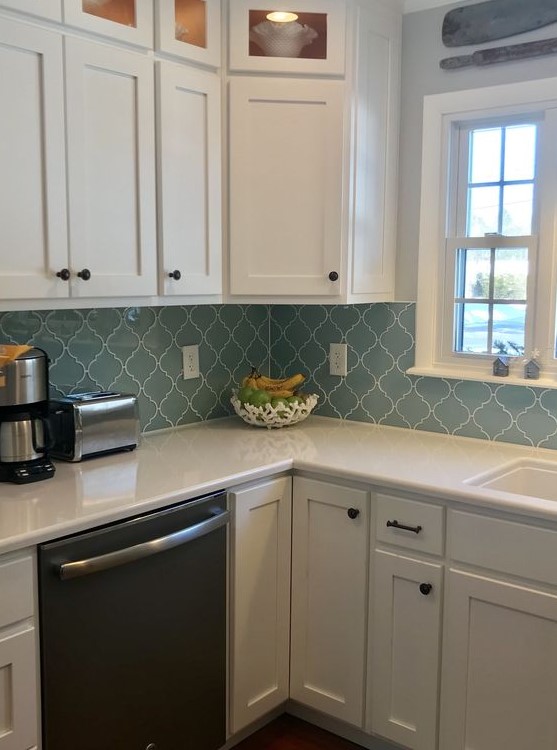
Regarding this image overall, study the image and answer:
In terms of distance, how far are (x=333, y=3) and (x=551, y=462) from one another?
1598 millimetres

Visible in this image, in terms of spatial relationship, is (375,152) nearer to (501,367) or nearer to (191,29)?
(191,29)

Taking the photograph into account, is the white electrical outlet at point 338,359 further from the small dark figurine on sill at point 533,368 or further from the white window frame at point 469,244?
the small dark figurine on sill at point 533,368

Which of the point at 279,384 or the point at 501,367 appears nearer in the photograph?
the point at 501,367

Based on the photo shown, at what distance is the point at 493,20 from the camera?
2.60 metres

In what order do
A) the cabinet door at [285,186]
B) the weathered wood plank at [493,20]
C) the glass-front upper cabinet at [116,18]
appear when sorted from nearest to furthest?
the glass-front upper cabinet at [116,18] < the weathered wood plank at [493,20] < the cabinet door at [285,186]

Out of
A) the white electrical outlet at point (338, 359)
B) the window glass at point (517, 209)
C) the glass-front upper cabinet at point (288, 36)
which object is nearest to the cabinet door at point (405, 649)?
the white electrical outlet at point (338, 359)

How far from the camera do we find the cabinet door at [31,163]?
203 cm

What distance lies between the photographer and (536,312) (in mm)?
2646

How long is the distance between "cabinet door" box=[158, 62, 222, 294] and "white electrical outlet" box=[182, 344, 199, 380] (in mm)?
382

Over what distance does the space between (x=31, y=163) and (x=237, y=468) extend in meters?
1.01

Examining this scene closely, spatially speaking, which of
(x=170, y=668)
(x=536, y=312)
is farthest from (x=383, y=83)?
(x=170, y=668)

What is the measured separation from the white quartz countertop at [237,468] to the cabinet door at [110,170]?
52cm

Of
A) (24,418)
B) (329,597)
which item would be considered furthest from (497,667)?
(24,418)

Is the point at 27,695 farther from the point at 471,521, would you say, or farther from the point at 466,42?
the point at 466,42
